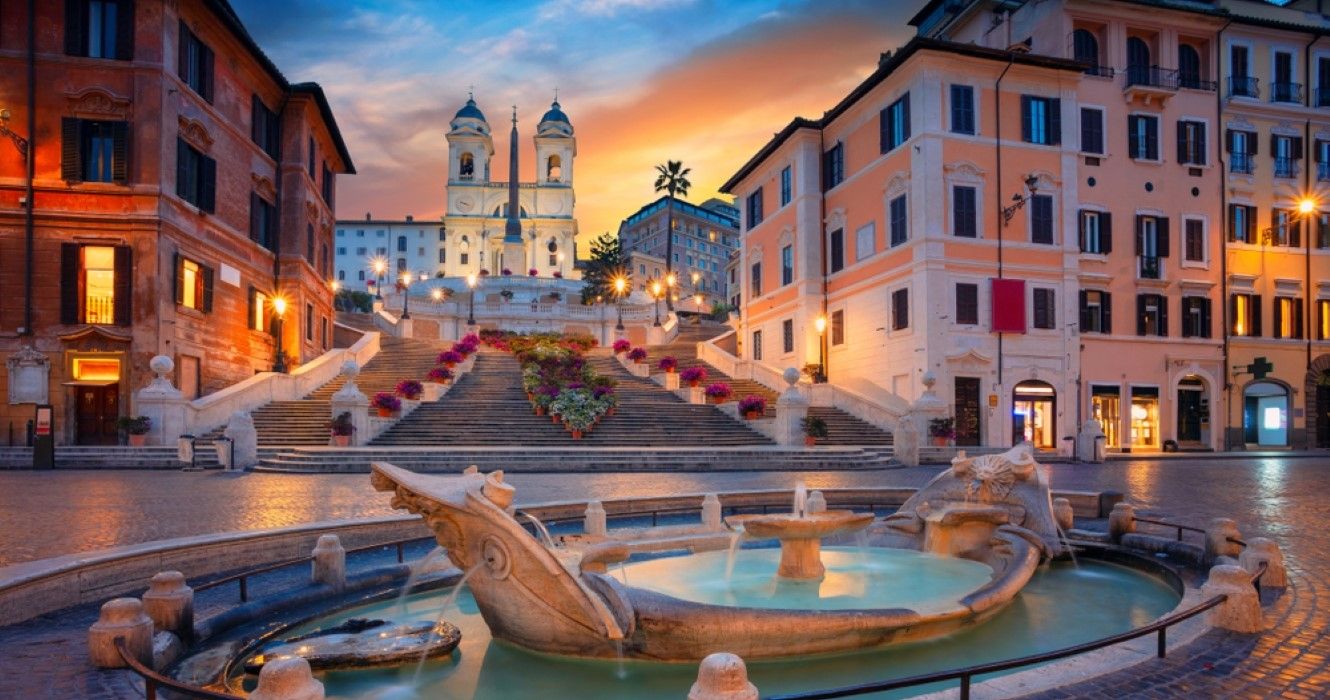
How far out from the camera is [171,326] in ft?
88.1

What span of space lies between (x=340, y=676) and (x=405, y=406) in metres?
22.2

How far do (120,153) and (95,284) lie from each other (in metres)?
4.20

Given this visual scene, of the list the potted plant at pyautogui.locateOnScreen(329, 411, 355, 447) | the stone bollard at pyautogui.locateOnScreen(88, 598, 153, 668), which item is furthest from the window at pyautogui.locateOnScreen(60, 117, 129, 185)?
the stone bollard at pyautogui.locateOnScreen(88, 598, 153, 668)

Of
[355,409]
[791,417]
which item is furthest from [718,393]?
[355,409]

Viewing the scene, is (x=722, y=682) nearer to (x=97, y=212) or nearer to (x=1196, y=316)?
(x=97, y=212)

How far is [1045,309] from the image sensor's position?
3219cm

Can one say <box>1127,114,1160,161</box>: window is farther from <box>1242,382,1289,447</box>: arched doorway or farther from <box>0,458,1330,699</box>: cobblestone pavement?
<box>0,458,1330,699</box>: cobblestone pavement

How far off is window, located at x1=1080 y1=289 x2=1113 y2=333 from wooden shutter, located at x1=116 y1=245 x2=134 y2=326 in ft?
111

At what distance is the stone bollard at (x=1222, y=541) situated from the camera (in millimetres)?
8625

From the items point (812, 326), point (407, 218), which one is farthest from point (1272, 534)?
point (407, 218)

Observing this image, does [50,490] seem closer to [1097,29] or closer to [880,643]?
[880,643]

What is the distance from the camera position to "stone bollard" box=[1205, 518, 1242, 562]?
8.62m

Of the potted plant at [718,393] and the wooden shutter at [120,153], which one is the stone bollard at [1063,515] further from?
the wooden shutter at [120,153]

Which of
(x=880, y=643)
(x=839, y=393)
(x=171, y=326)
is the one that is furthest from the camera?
(x=839, y=393)
